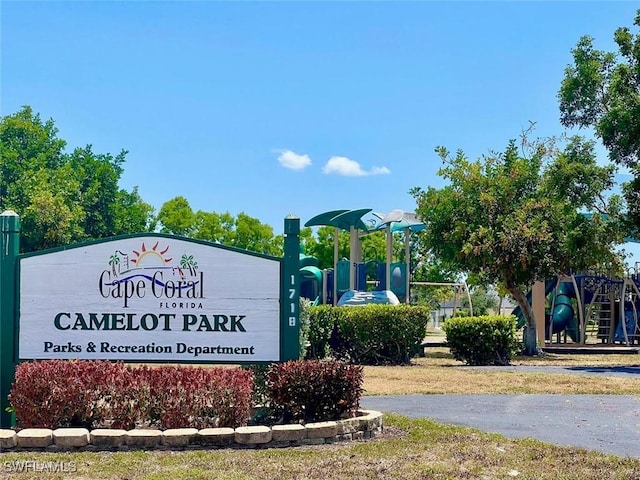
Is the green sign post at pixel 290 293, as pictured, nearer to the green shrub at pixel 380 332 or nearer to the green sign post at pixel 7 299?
the green sign post at pixel 7 299

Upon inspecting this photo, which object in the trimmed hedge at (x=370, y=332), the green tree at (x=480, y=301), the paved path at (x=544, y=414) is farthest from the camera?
the green tree at (x=480, y=301)

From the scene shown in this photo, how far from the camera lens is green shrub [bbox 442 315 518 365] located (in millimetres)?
19609

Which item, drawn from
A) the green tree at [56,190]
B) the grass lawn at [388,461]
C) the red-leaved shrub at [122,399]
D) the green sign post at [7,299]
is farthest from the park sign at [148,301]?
the green tree at [56,190]

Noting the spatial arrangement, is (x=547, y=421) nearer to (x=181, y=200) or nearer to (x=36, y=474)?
(x=36, y=474)

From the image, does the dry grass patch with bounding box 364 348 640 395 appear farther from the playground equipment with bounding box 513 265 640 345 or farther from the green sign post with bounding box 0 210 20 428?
the playground equipment with bounding box 513 265 640 345

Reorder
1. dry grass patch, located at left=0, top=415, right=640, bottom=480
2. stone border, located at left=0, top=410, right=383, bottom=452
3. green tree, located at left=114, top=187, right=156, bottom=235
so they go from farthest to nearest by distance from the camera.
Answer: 1. green tree, located at left=114, top=187, right=156, bottom=235
2. stone border, located at left=0, top=410, right=383, bottom=452
3. dry grass patch, located at left=0, top=415, right=640, bottom=480

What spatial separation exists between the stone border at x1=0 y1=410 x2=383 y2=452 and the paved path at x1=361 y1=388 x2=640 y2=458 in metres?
2.36

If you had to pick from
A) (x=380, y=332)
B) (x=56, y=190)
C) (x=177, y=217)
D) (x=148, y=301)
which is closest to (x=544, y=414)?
(x=148, y=301)

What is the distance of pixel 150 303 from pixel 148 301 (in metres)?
0.04

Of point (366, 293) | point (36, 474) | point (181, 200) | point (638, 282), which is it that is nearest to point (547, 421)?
point (36, 474)

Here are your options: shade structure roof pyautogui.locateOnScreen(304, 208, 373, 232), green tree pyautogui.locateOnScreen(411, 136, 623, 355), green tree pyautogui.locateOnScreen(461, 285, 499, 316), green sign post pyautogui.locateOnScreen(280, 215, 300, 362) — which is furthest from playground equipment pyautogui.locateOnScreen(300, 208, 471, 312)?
green tree pyautogui.locateOnScreen(461, 285, 499, 316)

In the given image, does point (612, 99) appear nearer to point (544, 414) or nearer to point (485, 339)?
point (485, 339)

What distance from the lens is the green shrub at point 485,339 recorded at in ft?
64.3

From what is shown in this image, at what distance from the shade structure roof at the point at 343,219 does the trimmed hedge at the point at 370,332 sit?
33.5 ft
